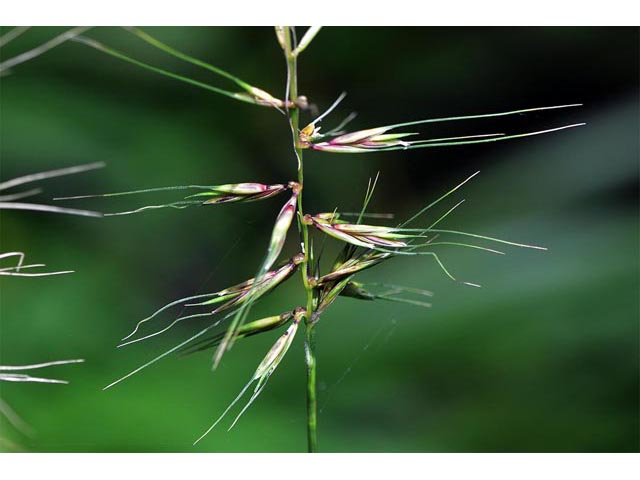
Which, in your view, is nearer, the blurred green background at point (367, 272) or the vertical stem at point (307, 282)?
the vertical stem at point (307, 282)

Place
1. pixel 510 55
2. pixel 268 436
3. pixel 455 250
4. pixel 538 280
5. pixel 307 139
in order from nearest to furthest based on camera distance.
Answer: pixel 307 139 → pixel 268 436 → pixel 538 280 → pixel 455 250 → pixel 510 55

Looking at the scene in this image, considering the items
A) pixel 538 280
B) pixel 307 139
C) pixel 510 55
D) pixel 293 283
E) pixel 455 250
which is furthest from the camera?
pixel 510 55

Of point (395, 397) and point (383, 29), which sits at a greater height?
point (383, 29)

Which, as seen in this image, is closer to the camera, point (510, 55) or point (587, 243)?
point (587, 243)

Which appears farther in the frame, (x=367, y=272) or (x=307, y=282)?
(x=367, y=272)

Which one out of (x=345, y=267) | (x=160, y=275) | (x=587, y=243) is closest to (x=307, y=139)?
(x=345, y=267)

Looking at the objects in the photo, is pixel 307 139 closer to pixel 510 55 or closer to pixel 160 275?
pixel 160 275

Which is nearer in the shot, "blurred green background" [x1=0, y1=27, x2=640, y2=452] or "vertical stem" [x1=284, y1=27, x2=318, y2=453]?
"vertical stem" [x1=284, y1=27, x2=318, y2=453]

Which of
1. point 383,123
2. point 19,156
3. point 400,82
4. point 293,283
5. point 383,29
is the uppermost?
point 383,29
